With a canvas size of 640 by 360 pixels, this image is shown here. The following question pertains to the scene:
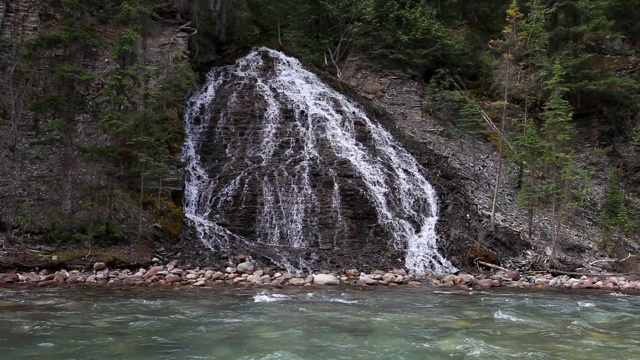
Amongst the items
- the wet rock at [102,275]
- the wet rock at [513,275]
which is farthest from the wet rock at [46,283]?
the wet rock at [513,275]

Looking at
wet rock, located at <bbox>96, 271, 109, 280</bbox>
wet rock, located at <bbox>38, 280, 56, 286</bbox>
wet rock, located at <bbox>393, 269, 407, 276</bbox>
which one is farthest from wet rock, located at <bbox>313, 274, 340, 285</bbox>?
wet rock, located at <bbox>38, 280, 56, 286</bbox>

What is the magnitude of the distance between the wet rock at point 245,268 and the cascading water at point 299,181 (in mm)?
817

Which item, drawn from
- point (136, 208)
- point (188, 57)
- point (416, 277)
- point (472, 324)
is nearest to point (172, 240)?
point (136, 208)

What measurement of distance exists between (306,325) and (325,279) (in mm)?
4438

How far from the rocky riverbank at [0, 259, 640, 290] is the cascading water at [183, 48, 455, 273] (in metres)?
1.07

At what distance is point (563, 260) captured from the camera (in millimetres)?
15516

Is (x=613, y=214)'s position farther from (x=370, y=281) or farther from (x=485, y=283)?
(x=370, y=281)

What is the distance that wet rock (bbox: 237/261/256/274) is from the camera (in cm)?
1277

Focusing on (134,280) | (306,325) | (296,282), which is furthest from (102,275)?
(306,325)

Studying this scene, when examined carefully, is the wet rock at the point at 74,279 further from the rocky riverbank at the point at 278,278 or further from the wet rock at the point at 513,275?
the wet rock at the point at 513,275

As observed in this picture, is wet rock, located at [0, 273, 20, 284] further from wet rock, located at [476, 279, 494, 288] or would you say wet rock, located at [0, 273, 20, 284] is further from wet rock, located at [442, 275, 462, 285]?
wet rock, located at [476, 279, 494, 288]

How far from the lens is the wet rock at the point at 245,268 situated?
12.8m

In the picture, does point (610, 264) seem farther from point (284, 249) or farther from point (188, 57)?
point (188, 57)

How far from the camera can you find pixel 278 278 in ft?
40.3
